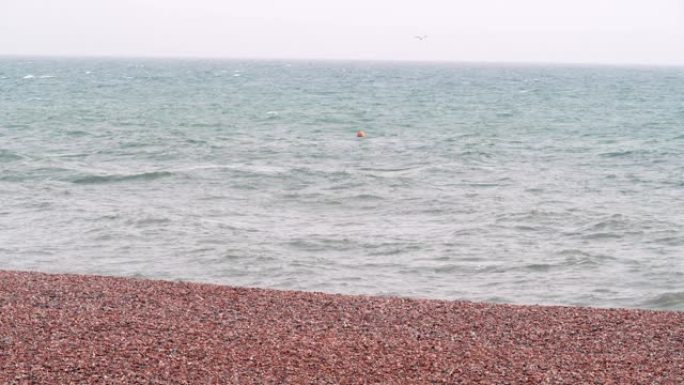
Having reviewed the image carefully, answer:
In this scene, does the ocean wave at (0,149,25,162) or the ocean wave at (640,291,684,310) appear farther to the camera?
the ocean wave at (0,149,25,162)

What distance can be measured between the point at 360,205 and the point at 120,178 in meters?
6.47

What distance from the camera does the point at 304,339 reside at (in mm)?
8688

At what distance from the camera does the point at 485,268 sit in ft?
47.1

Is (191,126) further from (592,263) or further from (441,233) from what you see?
(592,263)

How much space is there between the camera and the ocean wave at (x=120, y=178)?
22734 mm

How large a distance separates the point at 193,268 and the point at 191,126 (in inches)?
987

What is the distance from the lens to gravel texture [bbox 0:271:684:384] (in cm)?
768

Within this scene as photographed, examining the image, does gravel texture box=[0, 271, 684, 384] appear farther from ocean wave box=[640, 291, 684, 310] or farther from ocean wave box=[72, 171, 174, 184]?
ocean wave box=[72, 171, 174, 184]

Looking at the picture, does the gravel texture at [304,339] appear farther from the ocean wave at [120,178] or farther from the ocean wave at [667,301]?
the ocean wave at [120,178]

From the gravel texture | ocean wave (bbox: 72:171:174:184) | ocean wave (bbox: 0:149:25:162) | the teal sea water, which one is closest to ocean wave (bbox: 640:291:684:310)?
the teal sea water

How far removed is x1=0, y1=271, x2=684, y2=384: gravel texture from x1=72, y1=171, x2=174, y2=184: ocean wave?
39.2 ft

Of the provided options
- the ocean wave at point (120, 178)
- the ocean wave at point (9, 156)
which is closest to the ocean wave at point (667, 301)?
the ocean wave at point (120, 178)

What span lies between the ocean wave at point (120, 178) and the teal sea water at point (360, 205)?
0.31 ft

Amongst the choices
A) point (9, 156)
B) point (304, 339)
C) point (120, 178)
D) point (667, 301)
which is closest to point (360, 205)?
point (120, 178)
